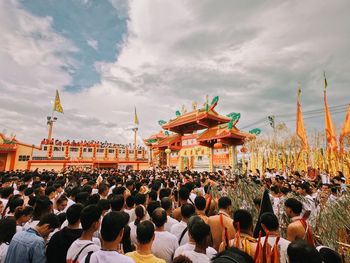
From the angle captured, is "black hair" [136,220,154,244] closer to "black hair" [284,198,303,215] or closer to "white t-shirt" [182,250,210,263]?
"white t-shirt" [182,250,210,263]

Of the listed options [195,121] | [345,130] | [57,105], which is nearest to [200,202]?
[345,130]

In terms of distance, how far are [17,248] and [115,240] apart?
51.1 inches

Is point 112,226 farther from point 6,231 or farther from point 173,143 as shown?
point 173,143

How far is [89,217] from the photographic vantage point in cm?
216

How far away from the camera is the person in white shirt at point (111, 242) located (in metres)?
1.65

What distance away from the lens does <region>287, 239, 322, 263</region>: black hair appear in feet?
4.98

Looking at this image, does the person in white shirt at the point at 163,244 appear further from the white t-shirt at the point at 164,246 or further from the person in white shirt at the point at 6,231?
the person in white shirt at the point at 6,231

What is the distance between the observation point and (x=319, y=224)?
3.25m

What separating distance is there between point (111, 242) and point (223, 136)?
17292mm

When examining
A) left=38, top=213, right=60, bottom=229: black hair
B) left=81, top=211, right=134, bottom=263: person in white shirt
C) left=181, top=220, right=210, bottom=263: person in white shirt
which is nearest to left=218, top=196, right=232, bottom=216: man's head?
left=181, top=220, right=210, bottom=263: person in white shirt

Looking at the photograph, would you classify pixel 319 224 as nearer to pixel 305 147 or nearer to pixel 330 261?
pixel 330 261

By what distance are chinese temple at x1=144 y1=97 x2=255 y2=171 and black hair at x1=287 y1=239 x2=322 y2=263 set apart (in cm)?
1687

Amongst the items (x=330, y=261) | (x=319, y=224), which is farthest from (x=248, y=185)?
(x=330, y=261)

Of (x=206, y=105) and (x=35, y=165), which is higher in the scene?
(x=206, y=105)
